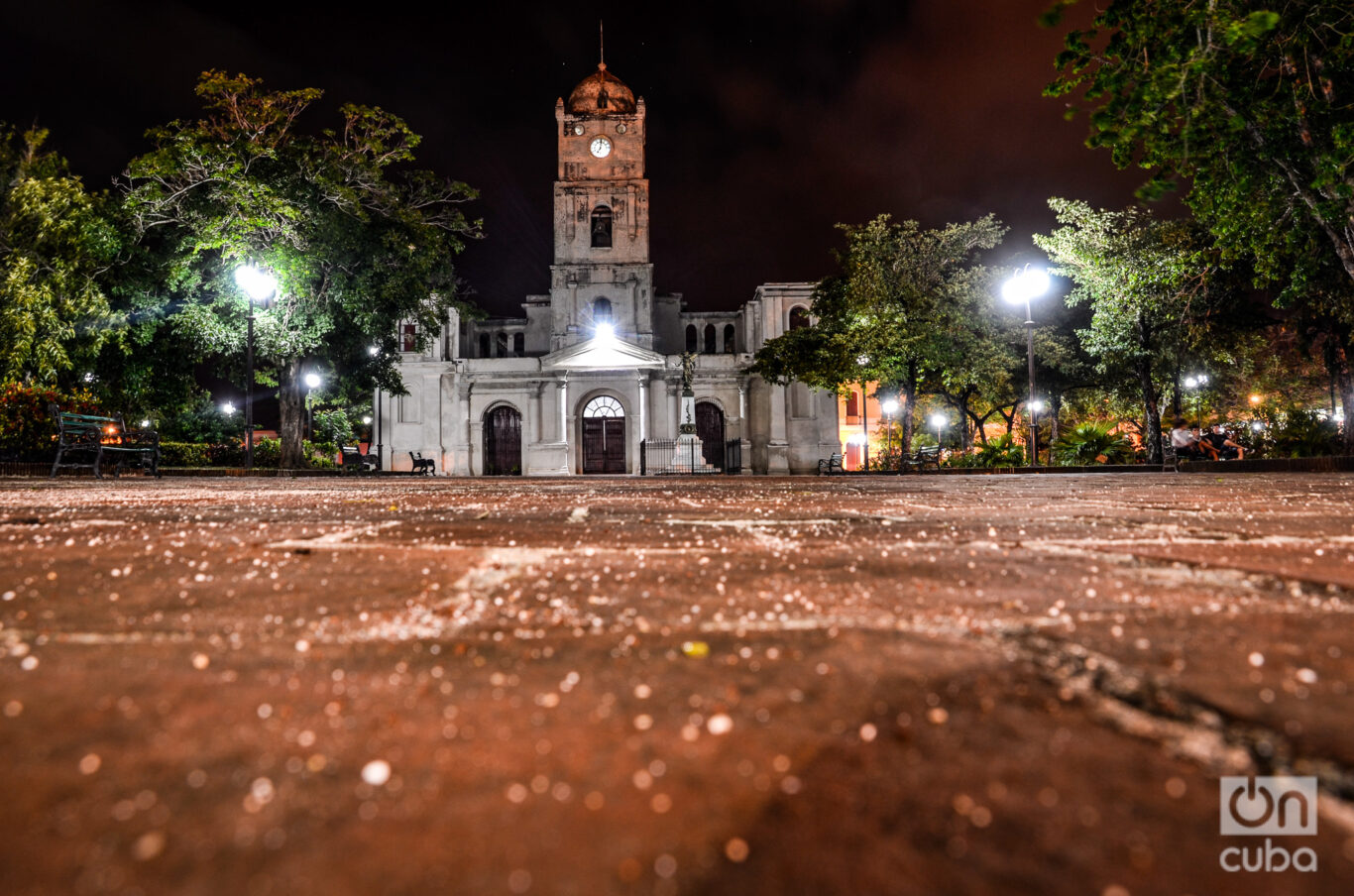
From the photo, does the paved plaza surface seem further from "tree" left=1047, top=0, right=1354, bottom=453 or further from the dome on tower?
the dome on tower

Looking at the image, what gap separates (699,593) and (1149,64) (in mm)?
6967

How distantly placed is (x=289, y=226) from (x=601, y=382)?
18.2 m

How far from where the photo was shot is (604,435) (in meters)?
33.8

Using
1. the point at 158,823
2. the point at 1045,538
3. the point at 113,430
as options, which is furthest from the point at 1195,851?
the point at 113,430

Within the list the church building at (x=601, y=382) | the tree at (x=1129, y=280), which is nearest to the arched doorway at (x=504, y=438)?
the church building at (x=601, y=382)

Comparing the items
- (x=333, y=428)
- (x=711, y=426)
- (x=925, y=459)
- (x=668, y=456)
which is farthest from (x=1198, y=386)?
(x=333, y=428)

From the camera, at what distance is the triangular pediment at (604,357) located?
31.7m

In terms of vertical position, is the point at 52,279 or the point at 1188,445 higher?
the point at 52,279

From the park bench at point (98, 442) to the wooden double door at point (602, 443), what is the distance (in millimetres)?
21220

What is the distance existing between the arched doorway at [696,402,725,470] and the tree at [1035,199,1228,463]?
16.4 meters

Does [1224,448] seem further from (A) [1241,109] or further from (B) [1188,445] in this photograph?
(A) [1241,109]

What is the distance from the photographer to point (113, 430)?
12609 millimetres

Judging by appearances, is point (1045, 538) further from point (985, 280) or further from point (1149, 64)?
point (985, 280)

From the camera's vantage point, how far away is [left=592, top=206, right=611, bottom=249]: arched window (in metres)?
35.5
